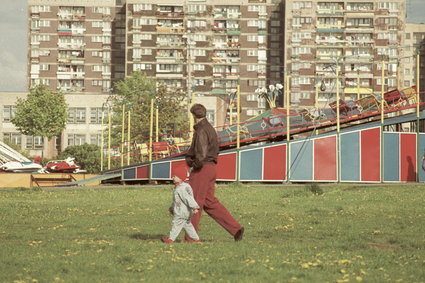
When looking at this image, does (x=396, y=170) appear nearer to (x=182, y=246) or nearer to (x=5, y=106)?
(x=182, y=246)

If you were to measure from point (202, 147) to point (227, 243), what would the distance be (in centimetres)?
161

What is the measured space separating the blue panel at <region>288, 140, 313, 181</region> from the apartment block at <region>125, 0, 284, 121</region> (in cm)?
11482

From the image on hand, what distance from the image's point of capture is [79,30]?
167m

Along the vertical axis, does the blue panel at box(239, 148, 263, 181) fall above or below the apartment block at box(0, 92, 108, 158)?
below

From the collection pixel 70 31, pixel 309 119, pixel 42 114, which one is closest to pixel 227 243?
pixel 309 119

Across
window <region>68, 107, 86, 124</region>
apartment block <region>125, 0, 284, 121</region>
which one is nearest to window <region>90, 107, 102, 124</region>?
window <region>68, 107, 86, 124</region>

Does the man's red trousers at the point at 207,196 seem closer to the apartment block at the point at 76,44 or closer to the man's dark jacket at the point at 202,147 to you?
the man's dark jacket at the point at 202,147

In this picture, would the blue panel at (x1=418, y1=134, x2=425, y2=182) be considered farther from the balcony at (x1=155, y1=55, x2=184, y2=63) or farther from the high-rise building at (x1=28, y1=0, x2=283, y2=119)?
A: the balcony at (x1=155, y1=55, x2=184, y2=63)

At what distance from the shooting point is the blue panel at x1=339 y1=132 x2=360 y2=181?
4334 centimetres

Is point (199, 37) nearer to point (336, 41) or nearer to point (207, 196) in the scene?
point (336, 41)

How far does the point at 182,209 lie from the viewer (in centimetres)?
1451

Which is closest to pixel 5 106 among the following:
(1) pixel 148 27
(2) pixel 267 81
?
(1) pixel 148 27

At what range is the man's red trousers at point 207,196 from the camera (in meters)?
14.8

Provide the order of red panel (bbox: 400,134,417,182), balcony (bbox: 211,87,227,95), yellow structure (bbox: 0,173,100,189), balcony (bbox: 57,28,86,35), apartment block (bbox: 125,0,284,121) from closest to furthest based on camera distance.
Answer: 1. red panel (bbox: 400,134,417,182)
2. yellow structure (bbox: 0,173,100,189)
3. balcony (bbox: 211,87,227,95)
4. apartment block (bbox: 125,0,284,121)
5. balcony (bbox: 57,28,86,35)
